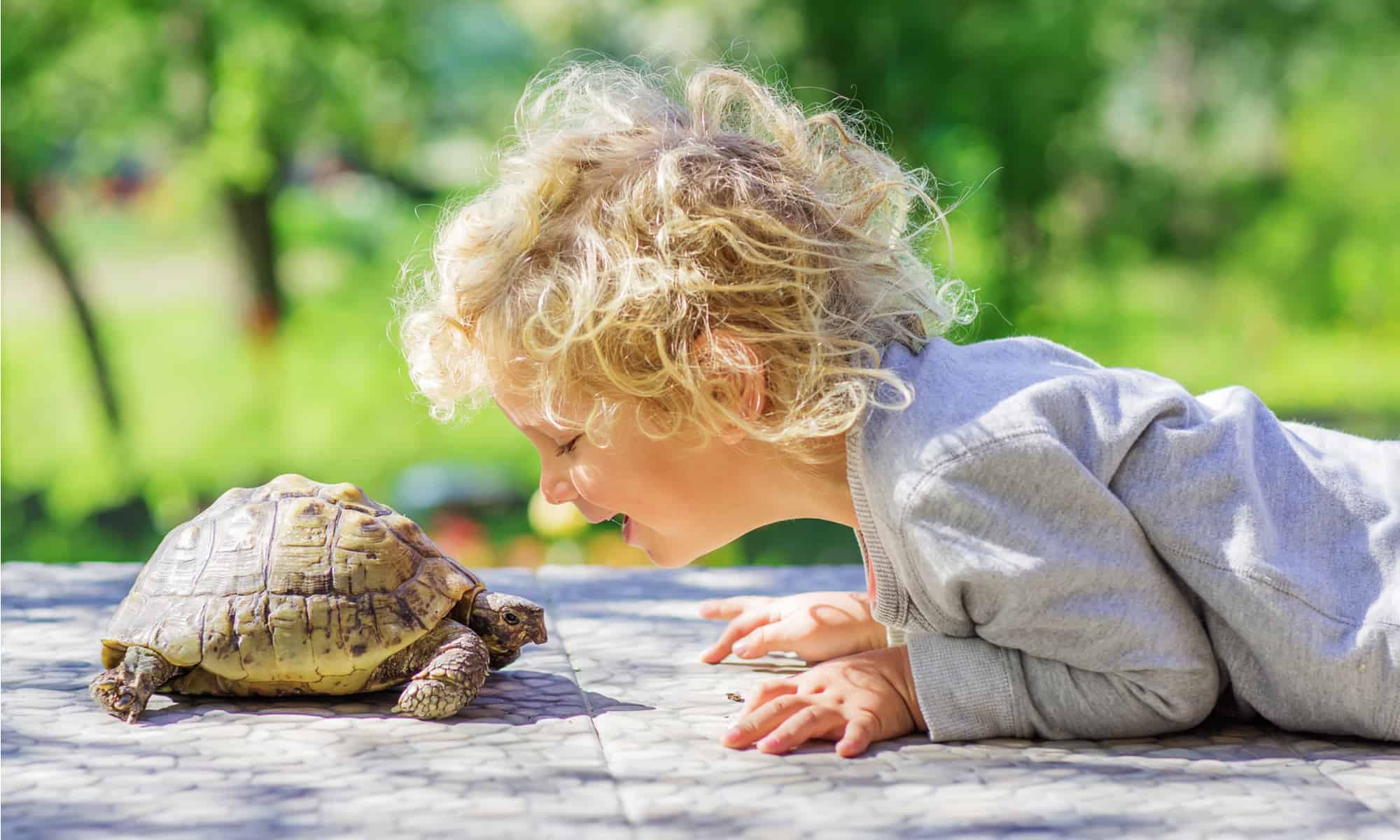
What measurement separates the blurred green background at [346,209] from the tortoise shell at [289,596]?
4.04m

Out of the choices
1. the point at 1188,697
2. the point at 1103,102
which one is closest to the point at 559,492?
the point at 1188,697

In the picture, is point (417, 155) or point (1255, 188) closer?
point (417, 155)

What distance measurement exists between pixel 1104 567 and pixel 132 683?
1.56 meters

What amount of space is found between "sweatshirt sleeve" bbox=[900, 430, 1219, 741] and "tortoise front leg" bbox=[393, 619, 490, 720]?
0.71m

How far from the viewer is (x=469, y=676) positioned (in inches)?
89.0

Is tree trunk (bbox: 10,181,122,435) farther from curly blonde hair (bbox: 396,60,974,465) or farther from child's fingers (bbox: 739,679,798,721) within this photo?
child's fingers (bbox: 739,679,798,721)

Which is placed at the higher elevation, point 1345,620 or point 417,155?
point 417,155

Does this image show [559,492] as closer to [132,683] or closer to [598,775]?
[598,775]

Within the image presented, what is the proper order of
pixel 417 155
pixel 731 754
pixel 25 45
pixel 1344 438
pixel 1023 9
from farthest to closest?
pixel 417 155 < pixel 1023 9 < pixel 25 45 < pixel 1344 438 < pixel 731 754

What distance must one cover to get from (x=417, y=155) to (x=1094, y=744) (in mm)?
8252

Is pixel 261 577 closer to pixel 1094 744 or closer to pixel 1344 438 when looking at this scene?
pixel 1094 744

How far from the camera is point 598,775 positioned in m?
1.98

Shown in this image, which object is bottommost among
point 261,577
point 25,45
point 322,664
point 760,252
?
point 322,664

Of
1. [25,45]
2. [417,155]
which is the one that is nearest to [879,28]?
[417,155]
